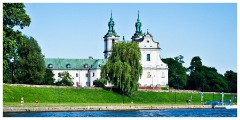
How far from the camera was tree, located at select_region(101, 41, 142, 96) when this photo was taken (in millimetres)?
58125

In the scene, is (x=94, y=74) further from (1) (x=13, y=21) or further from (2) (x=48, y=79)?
(1) (x=13, y=21)

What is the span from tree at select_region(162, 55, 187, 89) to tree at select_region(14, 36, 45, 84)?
28.7m

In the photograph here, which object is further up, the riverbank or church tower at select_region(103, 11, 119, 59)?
church tower at select_region(103, 11, 119, 59)

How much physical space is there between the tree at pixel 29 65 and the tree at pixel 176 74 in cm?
2869

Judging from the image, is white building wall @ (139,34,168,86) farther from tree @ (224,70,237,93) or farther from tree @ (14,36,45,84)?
tree @ (14,36,45,84)

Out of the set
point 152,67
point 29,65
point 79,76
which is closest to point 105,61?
point 79,76

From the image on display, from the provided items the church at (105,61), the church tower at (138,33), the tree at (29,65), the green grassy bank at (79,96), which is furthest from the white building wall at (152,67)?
the tree at (29,65)

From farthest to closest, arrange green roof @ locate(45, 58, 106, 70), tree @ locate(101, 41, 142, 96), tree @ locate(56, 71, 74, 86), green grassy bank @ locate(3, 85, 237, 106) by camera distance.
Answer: green roof @ locate(45, 58, 106, 70), tree @ locate(56, 71, 74, 86), tree @ locate(101, 41, 142, 96), green grassy bank @ locate(3, 85, 237, 106)

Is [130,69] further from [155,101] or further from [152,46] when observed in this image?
[152,46]

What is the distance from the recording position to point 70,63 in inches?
3597

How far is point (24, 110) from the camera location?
40.7 meters

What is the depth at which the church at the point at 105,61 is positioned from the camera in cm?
8319

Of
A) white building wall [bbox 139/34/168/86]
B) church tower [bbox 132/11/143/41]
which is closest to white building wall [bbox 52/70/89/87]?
church tower [bbox 132/11/143/41]

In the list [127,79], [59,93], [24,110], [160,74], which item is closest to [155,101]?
[127,79]
